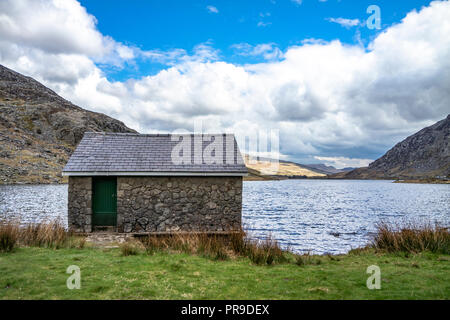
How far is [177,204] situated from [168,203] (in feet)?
1.26

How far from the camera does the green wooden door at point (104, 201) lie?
13.9 meters

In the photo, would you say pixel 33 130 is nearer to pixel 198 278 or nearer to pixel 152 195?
pixel 152 195

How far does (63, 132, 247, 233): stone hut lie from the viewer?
13766 mm

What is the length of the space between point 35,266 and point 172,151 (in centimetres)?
833

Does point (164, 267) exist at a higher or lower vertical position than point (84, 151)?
lower

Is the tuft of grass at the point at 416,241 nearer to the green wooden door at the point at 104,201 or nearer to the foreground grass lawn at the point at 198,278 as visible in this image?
the foreground grass lawn at the point at 198,278

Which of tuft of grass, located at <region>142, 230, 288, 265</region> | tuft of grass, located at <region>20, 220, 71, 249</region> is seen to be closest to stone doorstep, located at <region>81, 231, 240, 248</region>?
tuft of grass, located at <region>20, 220, 71, 249</region>

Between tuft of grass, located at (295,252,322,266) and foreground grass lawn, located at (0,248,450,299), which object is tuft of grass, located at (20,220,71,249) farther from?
tuft of grass, located at (295,252,322,266)

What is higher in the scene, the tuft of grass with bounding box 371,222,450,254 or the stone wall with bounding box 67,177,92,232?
the stone wall with bounding box 67,177,92,232

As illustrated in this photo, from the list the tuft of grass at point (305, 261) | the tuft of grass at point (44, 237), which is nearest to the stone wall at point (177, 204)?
the tuft of grass at point (44, 237)
